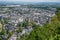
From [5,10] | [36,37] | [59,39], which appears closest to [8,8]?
[5,10]

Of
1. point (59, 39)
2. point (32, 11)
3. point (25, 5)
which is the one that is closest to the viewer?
point (59, 39)

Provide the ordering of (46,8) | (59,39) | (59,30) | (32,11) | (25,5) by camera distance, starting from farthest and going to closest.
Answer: (25,5) < (46,8) < (32,11) < (59,30) < (59,39)

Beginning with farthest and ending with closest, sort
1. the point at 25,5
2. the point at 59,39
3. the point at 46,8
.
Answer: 1. the point at 25,5
2. the point at 46,8
3. the point at 59,39

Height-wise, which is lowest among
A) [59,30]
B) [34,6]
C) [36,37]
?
[34,6]

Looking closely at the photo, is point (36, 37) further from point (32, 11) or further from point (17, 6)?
point (17, 6)

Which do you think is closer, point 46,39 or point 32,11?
point 46,39

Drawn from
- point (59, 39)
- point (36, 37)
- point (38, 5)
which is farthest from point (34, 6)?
point (59, 39)

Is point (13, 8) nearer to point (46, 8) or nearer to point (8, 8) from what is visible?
point (8, 8)

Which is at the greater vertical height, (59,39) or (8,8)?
(59,39)

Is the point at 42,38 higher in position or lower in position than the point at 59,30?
lower
